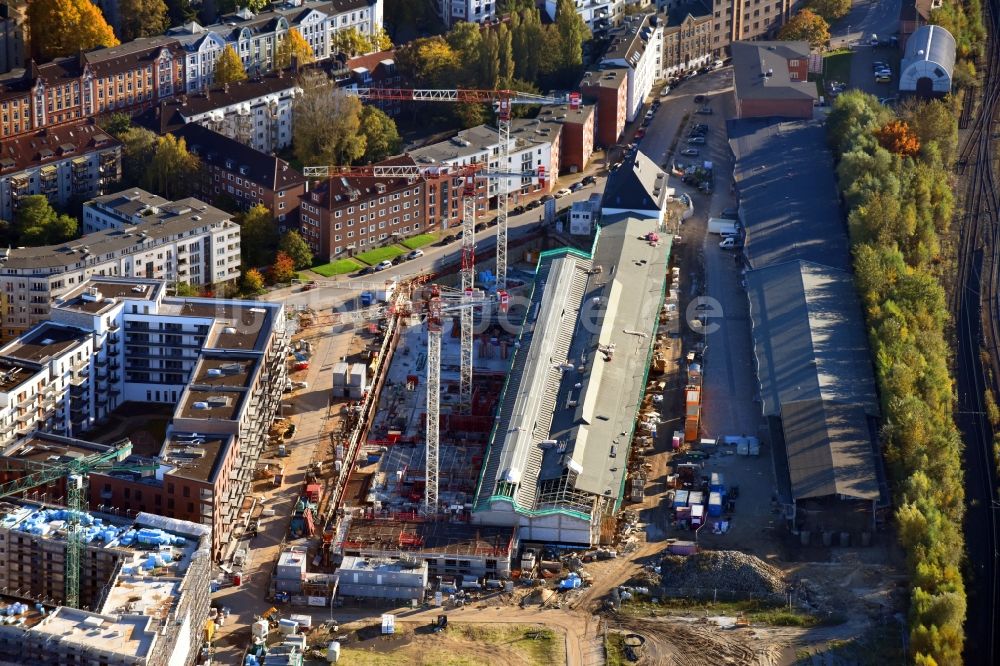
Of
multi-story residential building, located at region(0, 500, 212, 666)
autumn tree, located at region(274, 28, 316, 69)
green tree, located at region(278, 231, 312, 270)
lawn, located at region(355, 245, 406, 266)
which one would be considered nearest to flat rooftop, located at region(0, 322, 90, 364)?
multi-story residential building, located at region(0, 500, 212, 666)

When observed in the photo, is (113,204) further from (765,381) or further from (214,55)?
(765,381)

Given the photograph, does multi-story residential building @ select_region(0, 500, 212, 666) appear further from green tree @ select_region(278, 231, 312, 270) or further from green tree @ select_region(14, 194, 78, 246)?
green tree @ select_region(278, 231, 312, 270)

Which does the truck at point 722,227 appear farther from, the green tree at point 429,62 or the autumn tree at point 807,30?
the autumn tree at point 807,30

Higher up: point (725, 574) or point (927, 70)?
point (927, 70)

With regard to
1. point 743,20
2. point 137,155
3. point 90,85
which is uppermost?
point 743,20

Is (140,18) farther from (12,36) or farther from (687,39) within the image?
(687,39)

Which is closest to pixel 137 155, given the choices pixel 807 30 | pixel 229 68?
pixel 229 68
